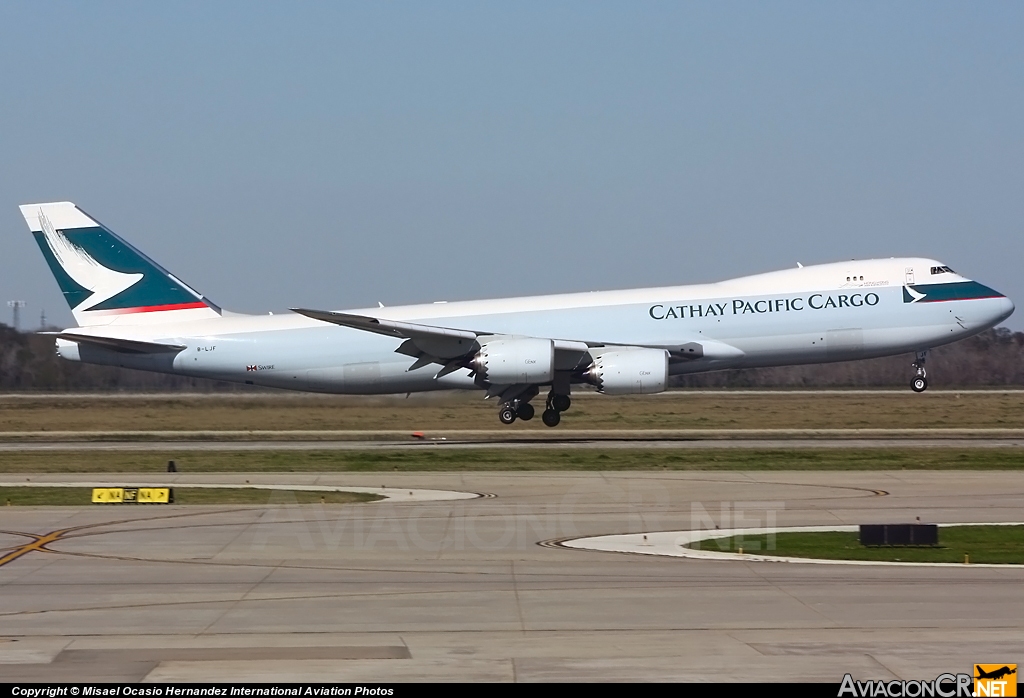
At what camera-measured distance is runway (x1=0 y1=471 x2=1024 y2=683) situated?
38.8 ft

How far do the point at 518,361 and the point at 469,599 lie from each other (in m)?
23.5

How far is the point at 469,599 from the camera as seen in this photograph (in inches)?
613

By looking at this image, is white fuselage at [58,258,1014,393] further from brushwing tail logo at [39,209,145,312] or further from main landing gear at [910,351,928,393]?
brushwing tail logo at [39,209,145,312]

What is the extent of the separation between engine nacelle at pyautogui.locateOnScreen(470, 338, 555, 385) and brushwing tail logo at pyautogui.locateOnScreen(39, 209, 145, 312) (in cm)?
1314

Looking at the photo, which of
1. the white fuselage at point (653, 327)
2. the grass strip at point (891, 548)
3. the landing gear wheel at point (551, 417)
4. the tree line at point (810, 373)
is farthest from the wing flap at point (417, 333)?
the tree line at point (810, 373)

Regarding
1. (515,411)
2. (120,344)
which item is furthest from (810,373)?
(120,344)

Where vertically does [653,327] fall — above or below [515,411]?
above

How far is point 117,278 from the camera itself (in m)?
42.5

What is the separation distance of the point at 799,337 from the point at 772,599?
25553mm

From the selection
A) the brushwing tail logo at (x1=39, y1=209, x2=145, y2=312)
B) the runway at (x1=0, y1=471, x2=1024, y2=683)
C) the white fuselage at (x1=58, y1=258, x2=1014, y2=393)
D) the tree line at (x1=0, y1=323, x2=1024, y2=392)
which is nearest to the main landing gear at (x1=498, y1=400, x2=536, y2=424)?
the white fuselage at (x1=58, y1=258, x2=1014, y2=393)

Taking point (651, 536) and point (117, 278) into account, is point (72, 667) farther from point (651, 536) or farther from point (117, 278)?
point (117, 278)

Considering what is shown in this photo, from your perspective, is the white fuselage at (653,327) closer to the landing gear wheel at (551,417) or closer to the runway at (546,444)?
the runway at (546,444)

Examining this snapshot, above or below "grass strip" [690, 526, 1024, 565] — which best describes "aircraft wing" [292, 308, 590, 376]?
above

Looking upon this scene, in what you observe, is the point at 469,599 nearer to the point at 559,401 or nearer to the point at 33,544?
the point at 33,544
